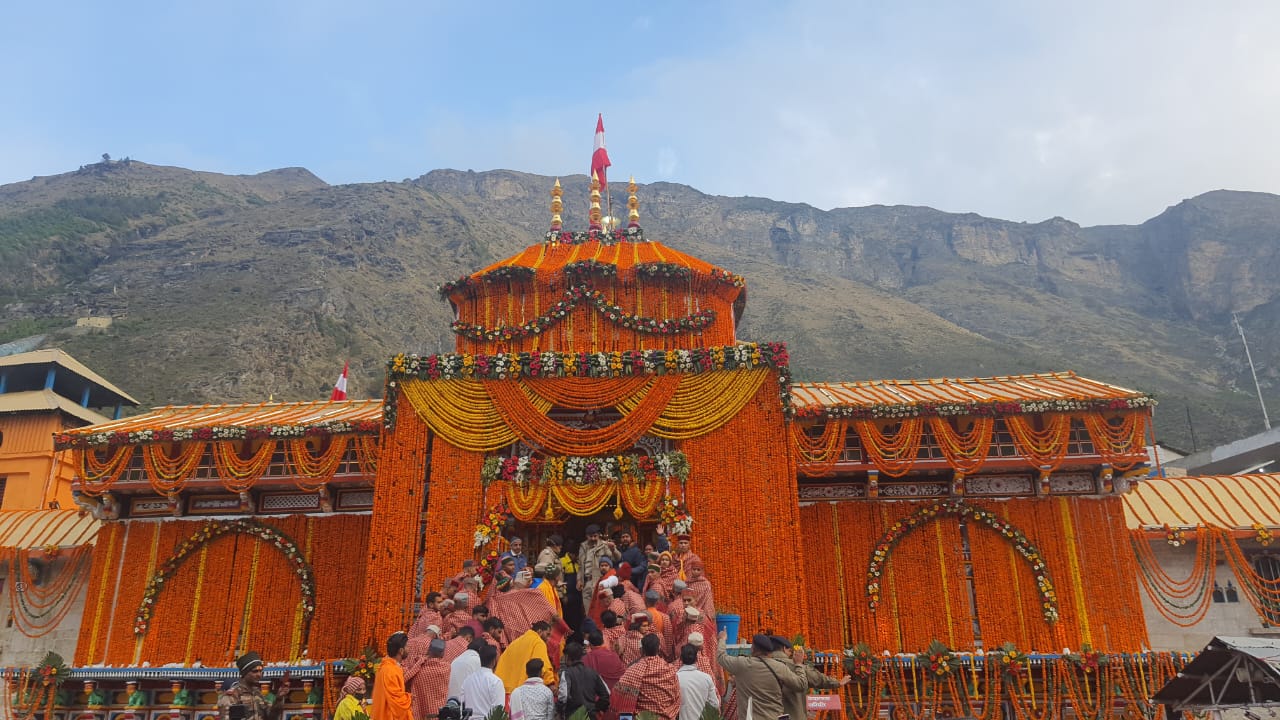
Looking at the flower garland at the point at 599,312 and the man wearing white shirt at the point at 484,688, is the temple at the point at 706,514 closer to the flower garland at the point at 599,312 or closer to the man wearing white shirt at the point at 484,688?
the flower garland at the point at 599,312

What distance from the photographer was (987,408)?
47.4 feet

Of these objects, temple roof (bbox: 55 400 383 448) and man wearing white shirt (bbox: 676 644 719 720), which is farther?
temple roof (bbox: 55 400 383 448)

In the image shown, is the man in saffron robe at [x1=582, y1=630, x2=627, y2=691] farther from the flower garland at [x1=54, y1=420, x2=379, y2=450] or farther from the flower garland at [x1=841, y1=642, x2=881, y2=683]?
the flower garland at [x1=54, y1=420, x2=379, y2=450]

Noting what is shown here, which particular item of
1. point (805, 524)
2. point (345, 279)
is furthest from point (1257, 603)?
point (345, 279)

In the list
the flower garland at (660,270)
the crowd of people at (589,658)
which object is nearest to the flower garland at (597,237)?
the flower garland at (660,270)

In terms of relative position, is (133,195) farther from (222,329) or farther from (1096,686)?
(1096,686)

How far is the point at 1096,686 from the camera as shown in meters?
14.0

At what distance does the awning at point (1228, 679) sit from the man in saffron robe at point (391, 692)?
8.89m

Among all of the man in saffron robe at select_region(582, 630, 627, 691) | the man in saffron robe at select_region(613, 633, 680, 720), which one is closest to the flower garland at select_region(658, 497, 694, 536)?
the man in saffron robe at select_region(582, 630, 627, 691)

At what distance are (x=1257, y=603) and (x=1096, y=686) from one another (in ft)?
11.7

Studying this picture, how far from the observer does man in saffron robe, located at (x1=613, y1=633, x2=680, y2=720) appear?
295 inches

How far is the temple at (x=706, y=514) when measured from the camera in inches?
539

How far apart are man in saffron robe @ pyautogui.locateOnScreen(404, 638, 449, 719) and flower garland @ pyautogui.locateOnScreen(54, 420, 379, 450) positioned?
7.51m

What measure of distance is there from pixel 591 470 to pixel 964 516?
6.93 m
